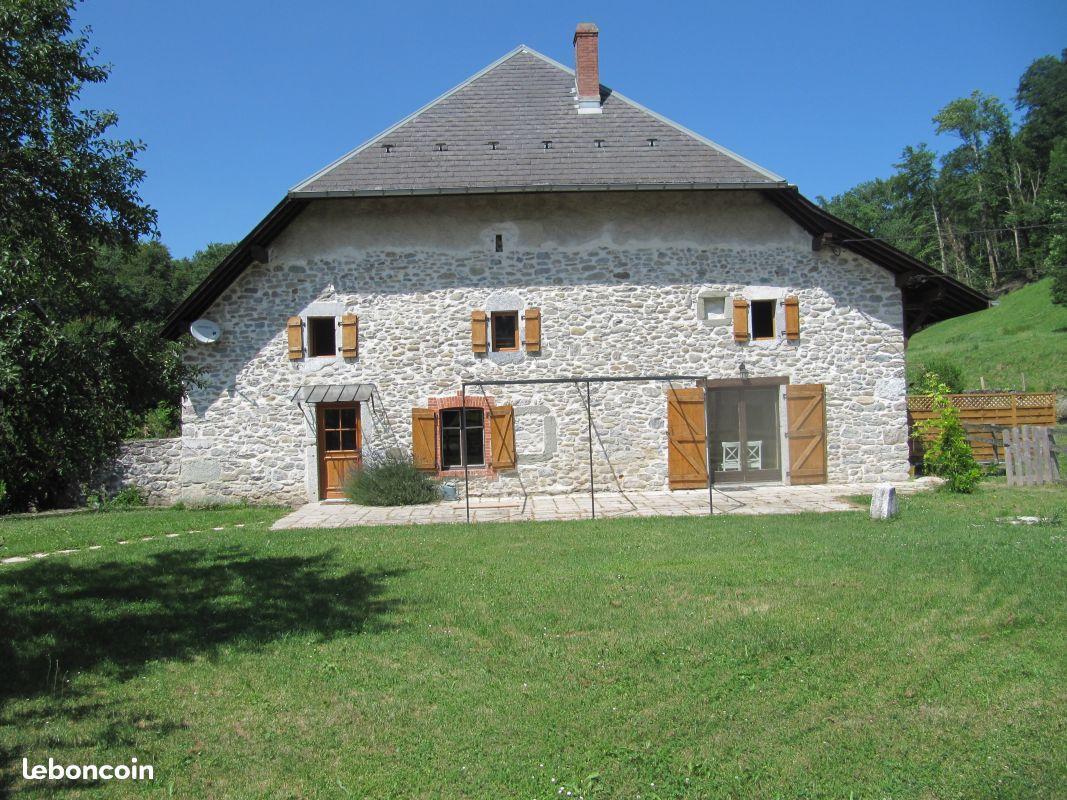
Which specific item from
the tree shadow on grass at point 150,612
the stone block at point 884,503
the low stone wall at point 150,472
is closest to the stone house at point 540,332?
the low stone wall at point 150,472

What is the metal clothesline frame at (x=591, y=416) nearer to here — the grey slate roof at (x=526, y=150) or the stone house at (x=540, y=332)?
the stone house at (x=540, y=332)

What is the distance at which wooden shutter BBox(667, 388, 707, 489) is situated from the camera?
13000mm

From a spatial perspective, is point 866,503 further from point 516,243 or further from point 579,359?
point 516,243

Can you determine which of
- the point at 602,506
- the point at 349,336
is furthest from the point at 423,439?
the point at 602,506

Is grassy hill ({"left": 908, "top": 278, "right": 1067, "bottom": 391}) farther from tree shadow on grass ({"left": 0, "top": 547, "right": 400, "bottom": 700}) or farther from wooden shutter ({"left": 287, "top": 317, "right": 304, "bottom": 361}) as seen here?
tree shadow on grass ({"left": 0, "top": 547, "right": 400, "bottom": 700})

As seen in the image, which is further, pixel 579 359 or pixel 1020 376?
pixel 1020 376

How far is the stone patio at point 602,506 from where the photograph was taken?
34.3ft

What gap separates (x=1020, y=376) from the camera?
2916cm

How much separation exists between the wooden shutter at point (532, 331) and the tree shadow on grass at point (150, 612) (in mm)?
6118

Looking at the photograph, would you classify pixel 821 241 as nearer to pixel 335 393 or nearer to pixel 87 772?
pixel 335 393

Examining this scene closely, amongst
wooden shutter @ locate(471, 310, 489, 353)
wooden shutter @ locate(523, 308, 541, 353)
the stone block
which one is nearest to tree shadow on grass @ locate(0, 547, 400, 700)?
the stone block

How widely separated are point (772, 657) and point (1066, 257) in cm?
4072

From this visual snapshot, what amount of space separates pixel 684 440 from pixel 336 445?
5.88 meters

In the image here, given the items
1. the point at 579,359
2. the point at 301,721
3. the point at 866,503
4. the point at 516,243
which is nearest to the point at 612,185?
the point at 516,243
